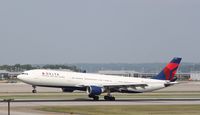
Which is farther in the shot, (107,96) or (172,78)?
(172,78)

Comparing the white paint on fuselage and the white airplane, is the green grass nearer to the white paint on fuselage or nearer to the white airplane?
the white airplane

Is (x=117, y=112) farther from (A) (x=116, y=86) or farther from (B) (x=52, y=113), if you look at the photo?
(A) (x=116, y=86)

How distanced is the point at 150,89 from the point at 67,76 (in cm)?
1171

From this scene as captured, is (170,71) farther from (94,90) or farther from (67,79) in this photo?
(67,79)

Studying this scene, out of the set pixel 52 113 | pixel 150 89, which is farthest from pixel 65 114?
pixel 150 89

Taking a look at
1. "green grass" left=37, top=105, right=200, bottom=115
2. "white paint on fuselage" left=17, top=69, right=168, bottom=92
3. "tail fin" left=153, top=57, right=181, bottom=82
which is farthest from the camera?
"tail fin" left=153, top=57, right=181, bottom=82

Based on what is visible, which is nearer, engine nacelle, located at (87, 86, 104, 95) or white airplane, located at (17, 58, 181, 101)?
engine nacelle, located at (87, 86, 104, 95)

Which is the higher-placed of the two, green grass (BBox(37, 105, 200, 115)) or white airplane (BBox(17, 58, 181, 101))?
white airplane (BBox(17, 58, 181, 101))

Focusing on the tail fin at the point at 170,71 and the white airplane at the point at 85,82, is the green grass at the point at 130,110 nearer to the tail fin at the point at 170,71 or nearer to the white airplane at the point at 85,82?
the white airplane at the point at 85,82

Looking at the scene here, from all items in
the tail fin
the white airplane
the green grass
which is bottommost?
the green grass

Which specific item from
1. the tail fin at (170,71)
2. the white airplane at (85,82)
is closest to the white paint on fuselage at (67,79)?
the white airplane at (85,82)

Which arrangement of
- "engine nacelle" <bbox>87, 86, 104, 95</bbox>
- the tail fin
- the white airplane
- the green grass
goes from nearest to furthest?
the green grass, "engine nacelle" <bbox>87, 86, 104, 95</bbox>, the white airplane, the tail fin

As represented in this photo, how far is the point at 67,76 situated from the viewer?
254 ft

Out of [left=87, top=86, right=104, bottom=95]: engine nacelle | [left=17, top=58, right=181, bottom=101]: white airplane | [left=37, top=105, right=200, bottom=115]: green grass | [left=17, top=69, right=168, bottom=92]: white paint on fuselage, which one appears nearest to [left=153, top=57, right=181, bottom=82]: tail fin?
[left=17, top=58, right=181, bottom=101]: white airplane
